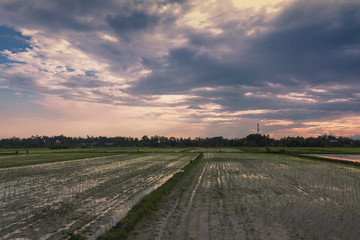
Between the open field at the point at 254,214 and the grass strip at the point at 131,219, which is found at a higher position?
the grass strip at the point at 131,219

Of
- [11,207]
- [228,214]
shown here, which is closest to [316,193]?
[228,214]

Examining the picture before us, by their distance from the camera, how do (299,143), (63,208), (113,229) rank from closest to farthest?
(113,229) < (63,208) < (299,143)

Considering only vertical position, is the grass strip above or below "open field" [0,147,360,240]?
above

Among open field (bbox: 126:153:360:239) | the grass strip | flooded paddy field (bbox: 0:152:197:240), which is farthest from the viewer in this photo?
flooded paddy field (bbox: 0:152:197:240)

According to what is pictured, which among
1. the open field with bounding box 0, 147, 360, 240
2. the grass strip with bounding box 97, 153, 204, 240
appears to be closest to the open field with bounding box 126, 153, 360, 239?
the open field with bounding box 0, 147, 360, 240

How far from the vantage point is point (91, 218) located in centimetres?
903

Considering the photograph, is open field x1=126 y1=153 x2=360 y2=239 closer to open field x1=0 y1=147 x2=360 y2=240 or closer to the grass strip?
open field x1=0 y1=147 x2=360 y2=240

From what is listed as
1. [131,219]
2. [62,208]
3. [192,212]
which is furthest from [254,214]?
[62,208]

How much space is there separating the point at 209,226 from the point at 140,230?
229cm

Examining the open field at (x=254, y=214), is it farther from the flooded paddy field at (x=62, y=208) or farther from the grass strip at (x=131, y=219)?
the flooded paddy field at (x=62, y=208)

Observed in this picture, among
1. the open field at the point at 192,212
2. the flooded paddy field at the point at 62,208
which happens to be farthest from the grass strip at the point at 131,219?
the flooded paddy field at the point at 62,208

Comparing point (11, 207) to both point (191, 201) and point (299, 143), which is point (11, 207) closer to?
point (191, 201)

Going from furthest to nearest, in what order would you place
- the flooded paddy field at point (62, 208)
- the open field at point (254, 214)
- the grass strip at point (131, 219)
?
the flooded paddy field at point (62, 208) → the open field at point (254, 214) → the grass strip at point (131, 219)

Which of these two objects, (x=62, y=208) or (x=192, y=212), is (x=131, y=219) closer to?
(x=192, y=212)
